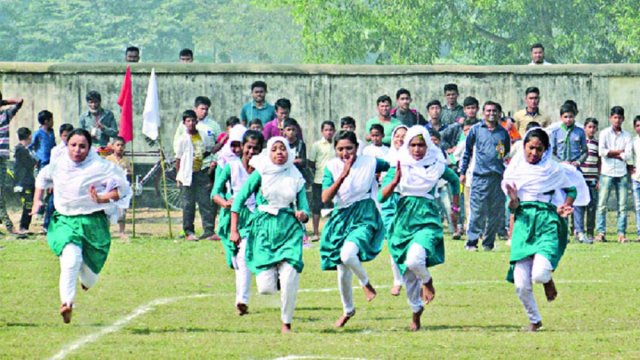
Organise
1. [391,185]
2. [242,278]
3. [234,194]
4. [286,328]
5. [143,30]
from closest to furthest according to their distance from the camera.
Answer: [286,328]
[391,185]
[242,278]
[234,194]
[143,30]

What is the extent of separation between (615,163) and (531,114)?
1365 millimetres

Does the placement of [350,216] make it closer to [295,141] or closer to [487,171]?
[487,171]

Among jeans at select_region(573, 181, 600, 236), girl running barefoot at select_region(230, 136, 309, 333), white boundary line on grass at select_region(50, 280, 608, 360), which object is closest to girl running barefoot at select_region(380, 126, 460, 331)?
girl running barefoot at select_region(230, 136, 309, 333)

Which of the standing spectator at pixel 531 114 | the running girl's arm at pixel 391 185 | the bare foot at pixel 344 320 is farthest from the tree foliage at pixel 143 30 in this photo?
the bare foot at pixel 344 320

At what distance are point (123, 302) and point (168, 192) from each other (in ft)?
35.6

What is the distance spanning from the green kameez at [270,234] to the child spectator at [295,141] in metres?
7.53

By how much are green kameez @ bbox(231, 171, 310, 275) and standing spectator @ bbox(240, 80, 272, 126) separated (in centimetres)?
939

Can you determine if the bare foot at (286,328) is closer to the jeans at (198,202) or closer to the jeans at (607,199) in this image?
the jeans at (198,202)

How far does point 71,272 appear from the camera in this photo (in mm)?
13820

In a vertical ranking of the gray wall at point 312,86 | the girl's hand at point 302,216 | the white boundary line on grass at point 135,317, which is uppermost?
the gray wall at point 312,86

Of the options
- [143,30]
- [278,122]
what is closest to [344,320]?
[278,122]

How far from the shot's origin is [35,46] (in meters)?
84.1

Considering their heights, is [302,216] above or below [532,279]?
above

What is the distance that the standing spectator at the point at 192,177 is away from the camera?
921 inches
